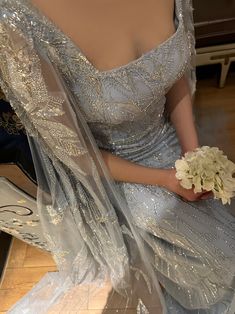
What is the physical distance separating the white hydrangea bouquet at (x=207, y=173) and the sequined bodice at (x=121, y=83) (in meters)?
0.16

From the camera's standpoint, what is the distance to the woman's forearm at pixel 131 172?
0.90 meters

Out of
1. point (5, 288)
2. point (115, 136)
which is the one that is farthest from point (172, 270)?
point (5, 288)

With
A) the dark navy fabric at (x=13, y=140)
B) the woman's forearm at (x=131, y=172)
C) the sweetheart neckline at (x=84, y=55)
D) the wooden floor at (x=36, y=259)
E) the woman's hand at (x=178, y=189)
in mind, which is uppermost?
the sweetheart neckline at (x=84, y=55)

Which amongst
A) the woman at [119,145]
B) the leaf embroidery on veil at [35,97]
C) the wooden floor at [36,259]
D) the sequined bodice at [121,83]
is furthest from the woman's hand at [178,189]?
the wooden floor at [36,259]

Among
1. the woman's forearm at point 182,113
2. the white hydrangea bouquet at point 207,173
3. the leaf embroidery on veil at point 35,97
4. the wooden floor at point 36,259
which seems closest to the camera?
the leaf embroidery on veil at point 35,97

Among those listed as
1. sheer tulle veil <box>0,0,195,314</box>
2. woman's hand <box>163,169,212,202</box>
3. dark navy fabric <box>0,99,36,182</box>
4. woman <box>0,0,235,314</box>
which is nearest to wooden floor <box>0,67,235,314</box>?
Result: sheer tulle veil <box>0,0,195,314</box>

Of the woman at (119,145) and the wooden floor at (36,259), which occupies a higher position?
the woman at (119,145)

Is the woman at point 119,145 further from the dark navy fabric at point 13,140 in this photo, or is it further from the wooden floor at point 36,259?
the wooden floor at point 36,259

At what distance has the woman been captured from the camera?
729 mm

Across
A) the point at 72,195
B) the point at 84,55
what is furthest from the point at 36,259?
the point at 84,55

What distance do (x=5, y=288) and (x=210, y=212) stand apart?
0.76m

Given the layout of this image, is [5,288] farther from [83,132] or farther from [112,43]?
[112,43]

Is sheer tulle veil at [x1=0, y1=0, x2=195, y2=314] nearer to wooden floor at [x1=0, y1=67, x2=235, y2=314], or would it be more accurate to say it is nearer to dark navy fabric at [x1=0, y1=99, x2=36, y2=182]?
dark navy fabric at [x1=0, y1=99, x2=36, y2=182]

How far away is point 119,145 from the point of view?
0.95 meters
